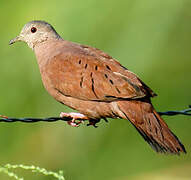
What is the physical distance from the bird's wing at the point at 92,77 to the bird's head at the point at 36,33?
2.84 ft

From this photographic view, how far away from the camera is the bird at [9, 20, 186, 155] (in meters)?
4.91

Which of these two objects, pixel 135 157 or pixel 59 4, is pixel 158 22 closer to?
pixel 59 4

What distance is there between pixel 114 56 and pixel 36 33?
105 cm

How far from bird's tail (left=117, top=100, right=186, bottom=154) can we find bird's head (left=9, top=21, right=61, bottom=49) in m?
1.92

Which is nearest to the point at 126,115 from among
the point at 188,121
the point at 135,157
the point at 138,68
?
the point at 138,68

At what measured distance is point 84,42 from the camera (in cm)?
661

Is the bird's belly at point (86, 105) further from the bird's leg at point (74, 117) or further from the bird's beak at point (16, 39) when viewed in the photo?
the bird's beak at point (16, 39)

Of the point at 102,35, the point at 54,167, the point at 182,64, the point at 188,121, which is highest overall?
the point at 102,35

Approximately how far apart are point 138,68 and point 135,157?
1.26 m

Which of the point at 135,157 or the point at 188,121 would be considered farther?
the point at 188,121

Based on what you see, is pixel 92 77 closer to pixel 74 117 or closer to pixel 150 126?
pixel 74 117

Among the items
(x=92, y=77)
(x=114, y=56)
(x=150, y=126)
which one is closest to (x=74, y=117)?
(x=92, y=77)

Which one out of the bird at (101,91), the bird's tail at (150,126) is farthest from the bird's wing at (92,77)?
the bird's tail at (150,126)

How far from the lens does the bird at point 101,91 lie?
16.1 feet
